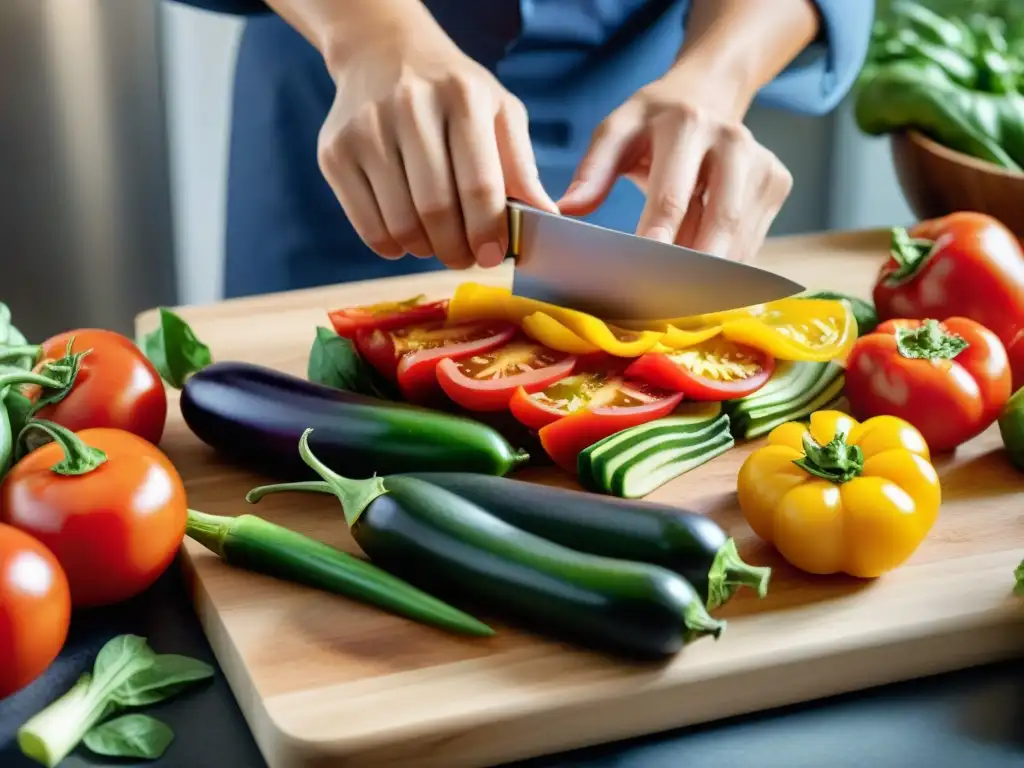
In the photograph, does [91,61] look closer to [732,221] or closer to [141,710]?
[732,221]

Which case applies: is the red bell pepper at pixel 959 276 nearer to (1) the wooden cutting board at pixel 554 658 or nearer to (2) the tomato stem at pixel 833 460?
(1) the wooden cutting board at pixel 554 658

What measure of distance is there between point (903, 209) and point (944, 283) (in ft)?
4.90

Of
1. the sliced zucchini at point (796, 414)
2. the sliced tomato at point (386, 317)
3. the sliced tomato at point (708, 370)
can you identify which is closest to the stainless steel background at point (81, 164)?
the sliced tomato at point (386, 317)

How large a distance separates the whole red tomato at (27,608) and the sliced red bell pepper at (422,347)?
0.47 m

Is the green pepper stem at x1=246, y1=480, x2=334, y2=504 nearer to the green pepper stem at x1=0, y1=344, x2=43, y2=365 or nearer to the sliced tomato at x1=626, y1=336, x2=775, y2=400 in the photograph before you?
the green pepper stem at x1=0, y1=344, x2=43, y2=365

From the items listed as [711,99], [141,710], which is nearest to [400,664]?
[141,710]

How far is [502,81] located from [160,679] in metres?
1.12

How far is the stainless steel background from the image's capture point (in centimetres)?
211

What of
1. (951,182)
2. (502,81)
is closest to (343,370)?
(502,81)

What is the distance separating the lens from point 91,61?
2182mm

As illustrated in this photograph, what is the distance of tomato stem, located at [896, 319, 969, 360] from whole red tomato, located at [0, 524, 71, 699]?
890 mm

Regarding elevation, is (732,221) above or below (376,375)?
above

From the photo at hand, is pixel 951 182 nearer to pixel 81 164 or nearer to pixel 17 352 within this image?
pixel 17 352

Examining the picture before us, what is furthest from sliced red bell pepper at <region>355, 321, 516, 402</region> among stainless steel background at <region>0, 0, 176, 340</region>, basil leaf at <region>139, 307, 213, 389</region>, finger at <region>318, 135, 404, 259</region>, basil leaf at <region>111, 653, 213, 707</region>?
stainless steel background at <region>0, 0, 176, 340</region>
